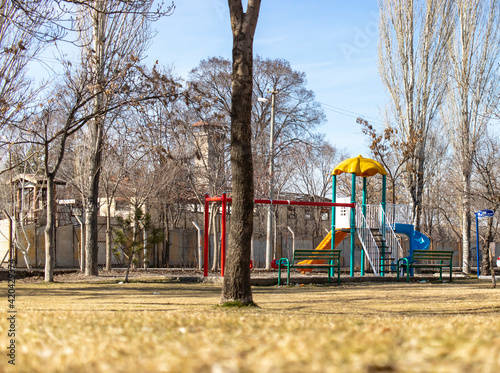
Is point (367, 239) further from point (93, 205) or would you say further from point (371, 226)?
point (93, 205)

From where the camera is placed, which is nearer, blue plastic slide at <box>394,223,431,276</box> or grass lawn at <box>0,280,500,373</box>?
grass lawn at <box>0,280,500,373</box>

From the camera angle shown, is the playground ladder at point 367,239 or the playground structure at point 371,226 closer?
the playground ladder at point 367,239

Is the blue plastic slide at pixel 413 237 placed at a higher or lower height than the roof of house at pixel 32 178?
lower

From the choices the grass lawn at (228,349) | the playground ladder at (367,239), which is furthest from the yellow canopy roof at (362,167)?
the grass lawn at (228,349)

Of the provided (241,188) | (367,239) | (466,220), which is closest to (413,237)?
(367,239)

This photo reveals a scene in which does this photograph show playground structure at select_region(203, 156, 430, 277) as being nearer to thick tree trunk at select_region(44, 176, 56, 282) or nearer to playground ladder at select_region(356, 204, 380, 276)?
playground ladder at select_region(356, 204, 380, 276)

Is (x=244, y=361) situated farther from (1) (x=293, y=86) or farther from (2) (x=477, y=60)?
(1) (x=293, y=86)

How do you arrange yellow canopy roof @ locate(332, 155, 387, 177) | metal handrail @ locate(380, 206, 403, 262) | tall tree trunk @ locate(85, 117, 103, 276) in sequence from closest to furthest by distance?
tall tree trunk @ locate(85, 117, 103, 276), metal handrail @ locate(380, 206, 403, 262), yellow canopy roof @ locate(332, 155, 387, 177)

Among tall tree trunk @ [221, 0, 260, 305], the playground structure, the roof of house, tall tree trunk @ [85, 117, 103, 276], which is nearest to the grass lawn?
tall tree trunk @ [221, 0, 260, 305]

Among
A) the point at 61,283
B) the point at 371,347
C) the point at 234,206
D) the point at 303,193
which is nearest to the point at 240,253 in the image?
the point at 234,206

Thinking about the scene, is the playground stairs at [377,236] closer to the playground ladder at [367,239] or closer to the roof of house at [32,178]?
the playground ladder at [367,239]

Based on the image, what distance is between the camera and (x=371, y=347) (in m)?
3.07

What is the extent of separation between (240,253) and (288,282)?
7.76 metres

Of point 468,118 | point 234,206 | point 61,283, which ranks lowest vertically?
point 61,283
